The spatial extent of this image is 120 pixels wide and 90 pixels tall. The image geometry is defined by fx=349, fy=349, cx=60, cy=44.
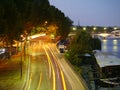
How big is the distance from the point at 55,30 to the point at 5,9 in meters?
77.9

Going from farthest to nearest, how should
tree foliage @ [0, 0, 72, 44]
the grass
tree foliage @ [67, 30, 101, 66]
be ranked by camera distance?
tree foliage @ [67, 30, 101, 66], tree foliage @ [0, 0, 72, 44], the grass

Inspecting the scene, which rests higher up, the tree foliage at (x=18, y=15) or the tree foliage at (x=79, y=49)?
the tree foliage at (x=18, y=15)

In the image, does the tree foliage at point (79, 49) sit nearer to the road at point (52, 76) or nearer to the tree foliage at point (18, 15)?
the road at point (52, 76)

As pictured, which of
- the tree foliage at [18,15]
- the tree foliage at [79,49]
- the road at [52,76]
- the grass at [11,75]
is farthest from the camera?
the tree foliage at [79,49]

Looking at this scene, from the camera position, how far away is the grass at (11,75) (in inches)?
2009

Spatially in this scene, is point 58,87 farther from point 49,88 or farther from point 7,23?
point 7,23

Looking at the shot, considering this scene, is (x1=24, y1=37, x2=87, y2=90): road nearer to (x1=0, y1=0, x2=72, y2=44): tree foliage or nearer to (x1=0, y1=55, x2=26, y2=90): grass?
(x1=0, y1=55, x2=26, y2=90): grass

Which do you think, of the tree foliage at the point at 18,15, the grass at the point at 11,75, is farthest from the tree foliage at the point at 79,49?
the grass at the point at 11,75

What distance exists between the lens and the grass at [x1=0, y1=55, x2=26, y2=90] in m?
51.0

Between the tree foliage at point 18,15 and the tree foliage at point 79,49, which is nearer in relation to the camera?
the tree foliage at point 18,15

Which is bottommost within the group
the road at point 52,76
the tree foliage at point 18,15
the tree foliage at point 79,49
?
the road at point 52,76

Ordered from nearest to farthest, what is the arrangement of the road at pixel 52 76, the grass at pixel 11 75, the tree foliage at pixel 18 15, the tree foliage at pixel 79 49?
1. the grass at pixel 11 75
2. the road at pixel 52 76
3. the tree foliage at pixel 18 15
4. the tree foliage at pixel 79 49

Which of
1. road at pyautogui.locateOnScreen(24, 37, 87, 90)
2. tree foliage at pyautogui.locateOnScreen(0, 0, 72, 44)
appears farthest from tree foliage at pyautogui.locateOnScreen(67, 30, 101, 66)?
tree foliage at pyautogui.locateOnScreen(0, 0, 72, 44)

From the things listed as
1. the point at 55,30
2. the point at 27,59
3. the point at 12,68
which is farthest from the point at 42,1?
the point at 55,30
